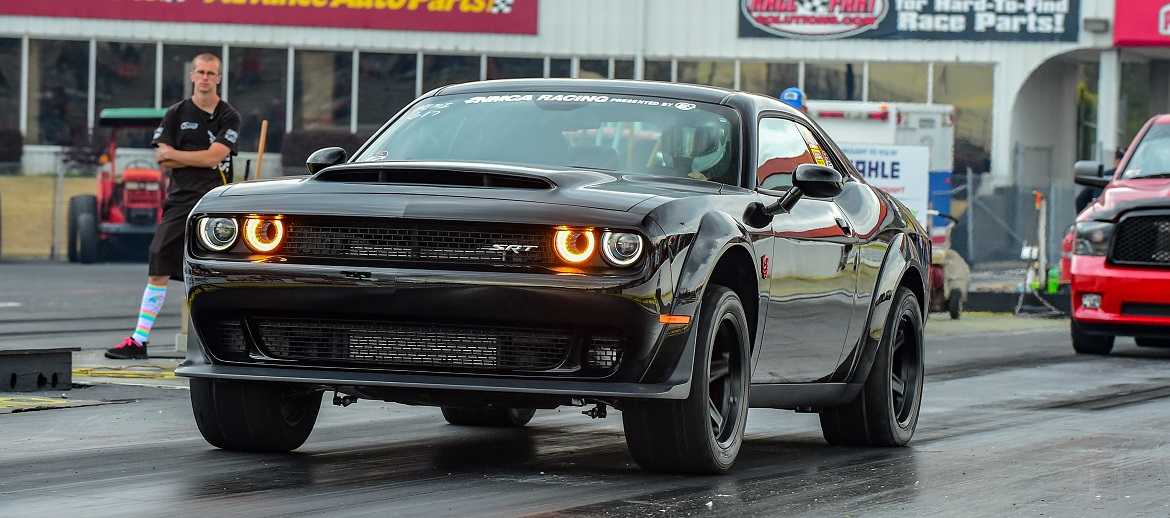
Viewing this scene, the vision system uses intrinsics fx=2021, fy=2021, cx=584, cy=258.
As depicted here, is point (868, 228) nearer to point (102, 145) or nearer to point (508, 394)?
point (508, 394)

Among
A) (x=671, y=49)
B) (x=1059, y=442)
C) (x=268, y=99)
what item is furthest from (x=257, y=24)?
(x=1059, y=442)

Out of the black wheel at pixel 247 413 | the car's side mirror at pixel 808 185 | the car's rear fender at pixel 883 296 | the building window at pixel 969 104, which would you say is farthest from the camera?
the building window at pixel 969 104

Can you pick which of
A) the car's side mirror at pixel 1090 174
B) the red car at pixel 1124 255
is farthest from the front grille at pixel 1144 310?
the car's side mirror at pixel 1090 174

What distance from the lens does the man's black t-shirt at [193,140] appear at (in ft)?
39.7

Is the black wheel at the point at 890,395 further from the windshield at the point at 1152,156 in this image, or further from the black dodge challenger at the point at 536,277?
the windshield at the point at 1152,156

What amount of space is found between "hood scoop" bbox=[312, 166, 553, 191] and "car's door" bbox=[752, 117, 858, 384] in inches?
44.6

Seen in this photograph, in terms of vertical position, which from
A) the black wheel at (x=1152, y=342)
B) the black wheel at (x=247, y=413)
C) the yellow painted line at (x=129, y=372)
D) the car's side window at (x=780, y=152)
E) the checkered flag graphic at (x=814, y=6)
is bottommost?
the black wheel at (x=1152, y=342)

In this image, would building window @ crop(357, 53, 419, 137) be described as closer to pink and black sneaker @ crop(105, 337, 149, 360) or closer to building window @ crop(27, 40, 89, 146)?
building window @ crop(27, 40, 89, 146)

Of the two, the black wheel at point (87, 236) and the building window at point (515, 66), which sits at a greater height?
the building window at point (515, 66)

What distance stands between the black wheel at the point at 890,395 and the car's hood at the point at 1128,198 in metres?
6.82

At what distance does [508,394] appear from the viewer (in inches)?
263

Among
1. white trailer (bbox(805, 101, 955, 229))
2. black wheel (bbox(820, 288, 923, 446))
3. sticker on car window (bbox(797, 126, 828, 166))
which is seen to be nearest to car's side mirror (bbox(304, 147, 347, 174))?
sticker on car window (bbox(797, 126, 828, 166))

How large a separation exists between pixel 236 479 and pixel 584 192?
1511 mm

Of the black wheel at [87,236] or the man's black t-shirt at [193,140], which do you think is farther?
the black wheel at [87,236]
